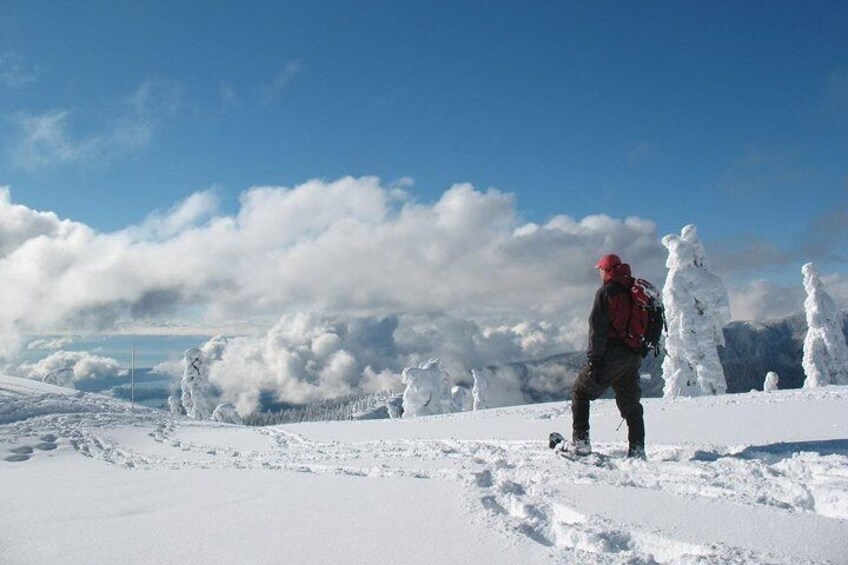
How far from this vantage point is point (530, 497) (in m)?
4.36

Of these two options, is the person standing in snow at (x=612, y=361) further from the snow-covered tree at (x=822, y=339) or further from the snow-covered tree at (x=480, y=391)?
the snow-covered tree at (x=480, y=391)

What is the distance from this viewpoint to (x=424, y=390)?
151ft

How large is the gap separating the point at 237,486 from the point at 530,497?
10.2 feet

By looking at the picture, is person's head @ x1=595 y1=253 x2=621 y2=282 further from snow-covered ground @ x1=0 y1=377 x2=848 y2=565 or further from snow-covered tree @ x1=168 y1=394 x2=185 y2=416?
snow-covered tree @ x1=168 y1=394 x2=185 y2=416

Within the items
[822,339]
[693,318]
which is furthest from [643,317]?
[822,339]

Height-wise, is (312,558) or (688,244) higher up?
(688,244)

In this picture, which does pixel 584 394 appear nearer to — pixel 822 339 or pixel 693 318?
pixel 693 318

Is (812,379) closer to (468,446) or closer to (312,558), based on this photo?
(468,446)

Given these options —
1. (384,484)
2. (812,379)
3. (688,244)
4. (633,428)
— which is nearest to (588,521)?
(384,484)

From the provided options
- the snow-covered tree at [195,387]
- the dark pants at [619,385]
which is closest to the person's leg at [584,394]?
the dark pants at [619,385]

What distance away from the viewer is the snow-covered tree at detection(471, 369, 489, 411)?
169ft

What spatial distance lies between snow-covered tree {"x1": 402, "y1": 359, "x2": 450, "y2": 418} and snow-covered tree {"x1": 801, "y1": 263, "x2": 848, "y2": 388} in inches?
1057

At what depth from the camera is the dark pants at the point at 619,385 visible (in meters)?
6.32

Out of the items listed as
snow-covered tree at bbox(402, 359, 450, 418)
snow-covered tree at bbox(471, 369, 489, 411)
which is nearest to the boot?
snow-covered tree at bbox(402, 359, 450, 418)
